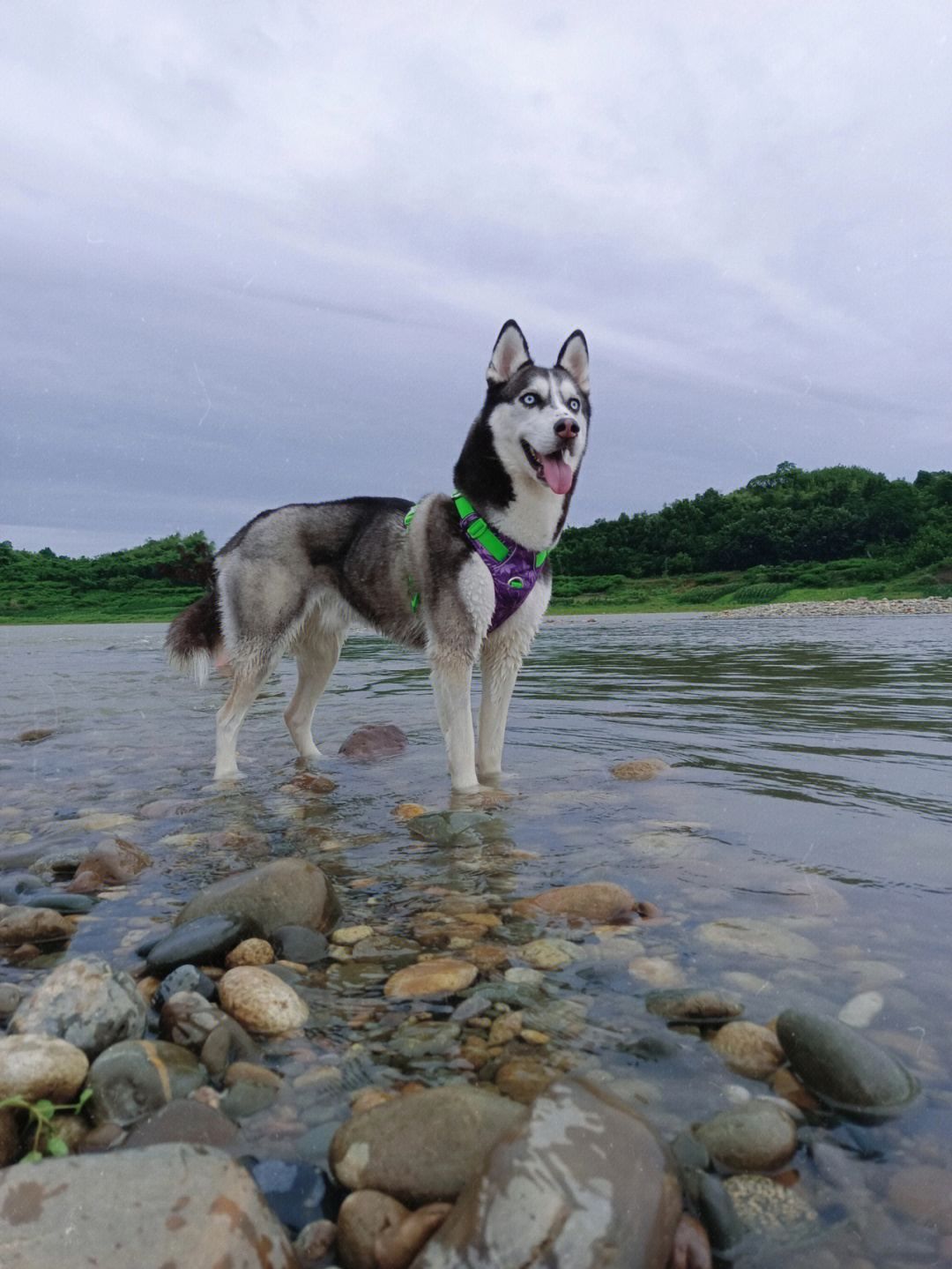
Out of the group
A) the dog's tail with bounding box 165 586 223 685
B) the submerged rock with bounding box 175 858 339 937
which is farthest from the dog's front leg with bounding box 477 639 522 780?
the submerged rock with bounding box 175 858 339 937

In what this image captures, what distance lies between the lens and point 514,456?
5.44 metres

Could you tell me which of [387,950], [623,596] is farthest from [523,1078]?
[623,596]

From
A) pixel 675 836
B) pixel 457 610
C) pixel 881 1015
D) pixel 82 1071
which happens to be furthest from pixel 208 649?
pixel 881 1015

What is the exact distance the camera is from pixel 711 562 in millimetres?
68875

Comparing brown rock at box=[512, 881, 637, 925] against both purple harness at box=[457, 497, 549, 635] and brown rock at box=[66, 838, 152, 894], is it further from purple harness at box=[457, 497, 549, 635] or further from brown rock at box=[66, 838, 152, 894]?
purple harness at box=[457, 497, 549, 635]

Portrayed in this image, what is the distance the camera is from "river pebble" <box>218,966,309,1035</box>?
2281 millimetres

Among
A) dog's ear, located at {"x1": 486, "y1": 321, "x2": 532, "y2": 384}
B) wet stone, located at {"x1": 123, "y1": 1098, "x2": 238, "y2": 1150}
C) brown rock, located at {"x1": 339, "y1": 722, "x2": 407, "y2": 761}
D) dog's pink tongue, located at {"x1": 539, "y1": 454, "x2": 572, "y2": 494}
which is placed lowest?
brown rock, located at {"x1": 339, "y1": 722, "x2": 407, "y2": 761}

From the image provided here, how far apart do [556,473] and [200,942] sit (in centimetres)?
353

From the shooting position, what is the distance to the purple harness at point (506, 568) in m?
5.45

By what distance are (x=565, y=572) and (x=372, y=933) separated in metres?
63.3

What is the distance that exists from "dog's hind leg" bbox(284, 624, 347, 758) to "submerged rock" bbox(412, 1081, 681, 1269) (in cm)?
554

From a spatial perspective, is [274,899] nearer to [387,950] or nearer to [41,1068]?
[387,950]

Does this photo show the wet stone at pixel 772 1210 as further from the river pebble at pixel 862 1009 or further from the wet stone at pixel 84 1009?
the wet stone at pixel 84 1009

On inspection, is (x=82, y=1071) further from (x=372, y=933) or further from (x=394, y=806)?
(x=394, y=806)
